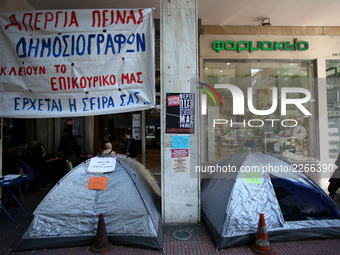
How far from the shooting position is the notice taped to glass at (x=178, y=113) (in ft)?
14.2

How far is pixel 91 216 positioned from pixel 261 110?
27.3ft

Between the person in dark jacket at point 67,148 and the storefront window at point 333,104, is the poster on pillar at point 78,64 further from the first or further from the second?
the storefront window at point 333,104

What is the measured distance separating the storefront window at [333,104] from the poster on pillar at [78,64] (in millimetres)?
8766

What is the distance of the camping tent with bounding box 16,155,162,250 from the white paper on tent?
0.19 m

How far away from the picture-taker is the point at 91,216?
12.0 ft

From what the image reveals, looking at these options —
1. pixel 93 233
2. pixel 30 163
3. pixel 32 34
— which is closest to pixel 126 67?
pixel 32 34

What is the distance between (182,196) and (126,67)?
281 cm

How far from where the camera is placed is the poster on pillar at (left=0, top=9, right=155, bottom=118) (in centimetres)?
421

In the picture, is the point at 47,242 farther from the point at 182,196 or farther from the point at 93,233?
the point at 182,196

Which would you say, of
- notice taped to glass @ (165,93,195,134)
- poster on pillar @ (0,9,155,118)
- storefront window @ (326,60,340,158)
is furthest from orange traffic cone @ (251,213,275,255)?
storefront window @ (326,60,340,158)

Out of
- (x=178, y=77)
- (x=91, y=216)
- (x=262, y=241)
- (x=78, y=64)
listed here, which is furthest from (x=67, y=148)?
(x=262, y=241)

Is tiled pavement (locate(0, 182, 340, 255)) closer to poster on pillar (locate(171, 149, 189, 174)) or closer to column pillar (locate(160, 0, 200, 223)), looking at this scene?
column pillar (locate(160, 0, 200, 223))

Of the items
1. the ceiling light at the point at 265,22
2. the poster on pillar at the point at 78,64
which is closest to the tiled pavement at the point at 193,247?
the poster on pillar at the point at 78,64

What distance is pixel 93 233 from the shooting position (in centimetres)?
361
